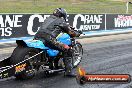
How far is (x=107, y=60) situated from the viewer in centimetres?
1191

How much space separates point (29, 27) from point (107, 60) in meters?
6.20

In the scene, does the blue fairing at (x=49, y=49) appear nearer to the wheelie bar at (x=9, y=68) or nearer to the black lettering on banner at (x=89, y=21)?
the wheelie bar at (x=9, y=68)

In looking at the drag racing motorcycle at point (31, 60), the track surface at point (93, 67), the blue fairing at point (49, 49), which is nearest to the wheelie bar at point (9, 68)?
the drag racing motorcycle at point (31, 60)

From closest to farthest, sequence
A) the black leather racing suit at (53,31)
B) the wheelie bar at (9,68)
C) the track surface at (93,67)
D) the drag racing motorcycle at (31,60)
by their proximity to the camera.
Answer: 1. the wheelie bar at (9,68)
2. the drag racing motorcycle at (31,60)
3. the track surface at (93,67)
4. the black leather racing suit at (53,31)

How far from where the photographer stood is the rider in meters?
8.60

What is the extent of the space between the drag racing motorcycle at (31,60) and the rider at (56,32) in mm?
149

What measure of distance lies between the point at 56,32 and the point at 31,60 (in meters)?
1.03

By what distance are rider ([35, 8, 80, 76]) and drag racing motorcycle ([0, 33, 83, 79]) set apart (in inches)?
5.9

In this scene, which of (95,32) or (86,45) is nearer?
(86,45)

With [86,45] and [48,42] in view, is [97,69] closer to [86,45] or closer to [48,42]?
[48,42]

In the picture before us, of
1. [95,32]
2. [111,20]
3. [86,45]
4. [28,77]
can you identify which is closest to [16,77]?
[28,77]

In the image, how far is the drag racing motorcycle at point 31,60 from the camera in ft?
25.8

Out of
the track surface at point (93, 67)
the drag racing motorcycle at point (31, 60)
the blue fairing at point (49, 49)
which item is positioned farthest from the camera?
the blue fairing at point (49, 49)

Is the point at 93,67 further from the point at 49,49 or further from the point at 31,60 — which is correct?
the point at 31,60
